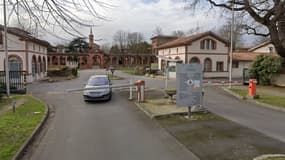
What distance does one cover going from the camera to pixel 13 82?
22.5m

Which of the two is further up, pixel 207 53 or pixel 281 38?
pixel 281 38

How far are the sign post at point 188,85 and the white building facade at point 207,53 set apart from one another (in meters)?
27.6

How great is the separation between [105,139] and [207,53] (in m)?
34.4

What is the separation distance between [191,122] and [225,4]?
695 inches

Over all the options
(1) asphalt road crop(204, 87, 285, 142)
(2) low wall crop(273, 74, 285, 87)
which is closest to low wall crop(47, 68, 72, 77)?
(2) low wall crop(273, 74, 285, 87)

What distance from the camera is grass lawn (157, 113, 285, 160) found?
693 centimetres

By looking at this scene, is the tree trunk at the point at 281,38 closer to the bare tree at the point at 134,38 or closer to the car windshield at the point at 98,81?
the car windshield at the point at 98,81

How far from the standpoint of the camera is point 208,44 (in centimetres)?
4059

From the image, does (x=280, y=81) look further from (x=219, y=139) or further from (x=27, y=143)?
(x=27, y=143)

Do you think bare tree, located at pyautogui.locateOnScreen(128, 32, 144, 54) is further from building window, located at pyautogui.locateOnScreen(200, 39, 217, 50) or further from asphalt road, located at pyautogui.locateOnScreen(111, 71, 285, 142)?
asphalt road, located at pyautogui.locateOnScreen(111, 71, 285, 142)

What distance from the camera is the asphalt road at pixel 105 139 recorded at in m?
7.06

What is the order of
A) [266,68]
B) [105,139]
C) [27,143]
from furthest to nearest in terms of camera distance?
[266,68] → [105,139] → [27,143]

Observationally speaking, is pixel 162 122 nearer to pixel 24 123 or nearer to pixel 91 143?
pixel 91 143

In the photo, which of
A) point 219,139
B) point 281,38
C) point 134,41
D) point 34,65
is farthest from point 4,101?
point 134,41
